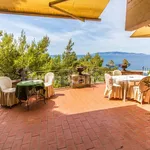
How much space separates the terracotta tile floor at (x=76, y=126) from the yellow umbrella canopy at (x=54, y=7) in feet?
7.40

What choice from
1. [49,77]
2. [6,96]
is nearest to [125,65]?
[49,77]

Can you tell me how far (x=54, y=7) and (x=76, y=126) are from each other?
93.4 inches

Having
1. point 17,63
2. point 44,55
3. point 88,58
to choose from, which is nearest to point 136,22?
point 17,63

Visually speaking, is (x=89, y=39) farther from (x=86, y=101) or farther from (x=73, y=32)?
(x=86, y=101)

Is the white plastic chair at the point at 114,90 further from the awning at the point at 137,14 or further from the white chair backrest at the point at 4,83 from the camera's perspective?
the white chair backrest at the point at 4,83

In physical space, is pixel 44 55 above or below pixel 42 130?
above

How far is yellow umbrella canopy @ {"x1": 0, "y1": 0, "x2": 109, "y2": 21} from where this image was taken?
2.03m

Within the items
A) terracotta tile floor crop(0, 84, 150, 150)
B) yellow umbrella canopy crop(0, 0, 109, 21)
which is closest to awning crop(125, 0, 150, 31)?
yellow umbrella canopy crop(0, 0, 109, 21)

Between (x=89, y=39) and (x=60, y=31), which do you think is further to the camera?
(x=89, y=39)

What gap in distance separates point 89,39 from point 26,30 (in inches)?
660

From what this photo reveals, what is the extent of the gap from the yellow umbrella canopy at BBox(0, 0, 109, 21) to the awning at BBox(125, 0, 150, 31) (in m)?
0.80

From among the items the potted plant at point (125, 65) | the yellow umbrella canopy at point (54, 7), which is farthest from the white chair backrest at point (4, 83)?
the potted plant at point (125, 65)

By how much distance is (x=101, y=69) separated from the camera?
7.51 m

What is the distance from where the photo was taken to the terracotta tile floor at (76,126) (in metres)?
2.26
